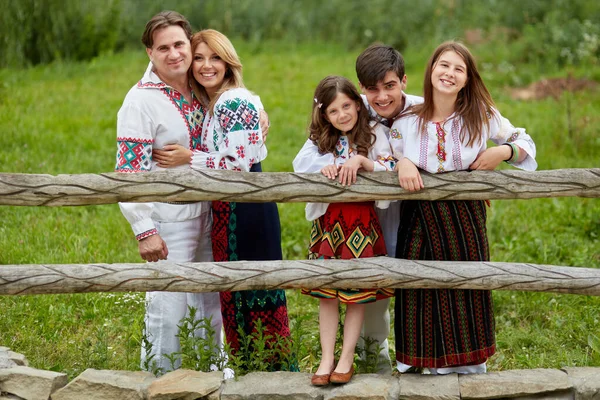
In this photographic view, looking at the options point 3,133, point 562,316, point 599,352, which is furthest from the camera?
point 3,133

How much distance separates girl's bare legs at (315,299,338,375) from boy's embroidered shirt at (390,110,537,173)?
0.81 meters

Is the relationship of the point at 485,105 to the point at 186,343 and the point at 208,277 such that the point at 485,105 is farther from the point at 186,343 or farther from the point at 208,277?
the point at 186,343

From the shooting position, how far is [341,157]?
3.96 meters

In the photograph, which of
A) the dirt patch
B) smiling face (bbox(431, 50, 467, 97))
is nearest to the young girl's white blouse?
smiling face (bbox(431, 50, 467, 97))

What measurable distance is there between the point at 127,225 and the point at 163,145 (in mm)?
2653

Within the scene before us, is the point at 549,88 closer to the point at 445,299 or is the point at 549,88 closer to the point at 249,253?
the point at 445,299

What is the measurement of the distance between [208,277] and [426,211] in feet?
3.65

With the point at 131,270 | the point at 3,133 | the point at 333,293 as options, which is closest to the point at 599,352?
the point at 333,293

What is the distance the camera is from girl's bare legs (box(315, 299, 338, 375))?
156 inches

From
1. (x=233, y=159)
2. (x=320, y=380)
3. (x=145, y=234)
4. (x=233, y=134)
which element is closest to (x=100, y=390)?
(x=145, y=234)

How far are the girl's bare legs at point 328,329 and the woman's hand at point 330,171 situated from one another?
0.65 m

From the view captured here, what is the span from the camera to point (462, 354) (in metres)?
3.99

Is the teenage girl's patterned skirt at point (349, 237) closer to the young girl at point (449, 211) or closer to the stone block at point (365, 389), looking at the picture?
the young girl at point (449, 211)

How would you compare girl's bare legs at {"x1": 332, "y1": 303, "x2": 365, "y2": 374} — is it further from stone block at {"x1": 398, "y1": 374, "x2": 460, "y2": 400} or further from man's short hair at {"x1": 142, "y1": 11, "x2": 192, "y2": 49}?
man's short hair at {"x1": 142, "y1": 11, "x2": 192, "y2": 49}
